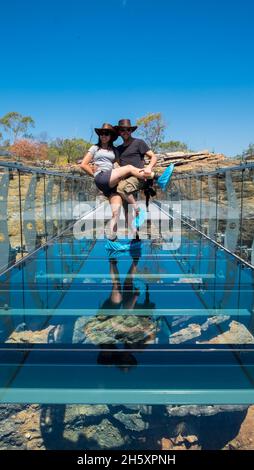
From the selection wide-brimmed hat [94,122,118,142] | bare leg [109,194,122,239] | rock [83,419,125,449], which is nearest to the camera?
wide-brimmed hat [94,122,118,142]

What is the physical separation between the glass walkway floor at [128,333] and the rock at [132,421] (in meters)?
1.97

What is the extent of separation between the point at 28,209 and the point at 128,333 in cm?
200

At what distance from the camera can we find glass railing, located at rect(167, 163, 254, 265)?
3.09m

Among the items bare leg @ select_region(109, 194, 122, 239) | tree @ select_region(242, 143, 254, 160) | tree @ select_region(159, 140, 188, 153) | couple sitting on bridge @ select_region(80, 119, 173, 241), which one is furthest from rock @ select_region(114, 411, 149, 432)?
tree @ select_region(159, 140, 188, 153)

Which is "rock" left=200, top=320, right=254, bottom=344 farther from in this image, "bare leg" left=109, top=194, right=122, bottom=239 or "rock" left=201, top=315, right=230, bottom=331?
"bare leg" left=109, top=194, right=122, bottom=239

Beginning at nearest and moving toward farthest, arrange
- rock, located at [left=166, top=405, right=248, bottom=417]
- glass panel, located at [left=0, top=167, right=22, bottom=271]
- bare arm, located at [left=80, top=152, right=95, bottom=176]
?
glass panel, located at [left=0, top=167, right=22, bottom=271]
bare arm, located at [left=80, top=152, right=95, bottom=176]
rock, located at [left=166, top=405, right=248, bottom=417]

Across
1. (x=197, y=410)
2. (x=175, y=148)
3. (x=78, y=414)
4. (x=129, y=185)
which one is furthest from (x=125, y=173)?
(x=175, y=148)

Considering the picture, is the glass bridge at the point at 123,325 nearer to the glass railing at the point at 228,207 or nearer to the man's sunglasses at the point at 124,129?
the glass railing at the point at 228,207

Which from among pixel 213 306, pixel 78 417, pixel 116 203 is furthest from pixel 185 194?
pixel 213 306

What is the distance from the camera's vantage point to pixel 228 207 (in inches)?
144

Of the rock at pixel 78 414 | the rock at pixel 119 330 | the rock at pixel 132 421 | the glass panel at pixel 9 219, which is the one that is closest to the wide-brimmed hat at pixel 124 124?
the glass panel at pixel 9 219

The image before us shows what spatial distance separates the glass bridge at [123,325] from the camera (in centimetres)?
138

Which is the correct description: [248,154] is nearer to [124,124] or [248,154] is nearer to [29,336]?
[124,124]

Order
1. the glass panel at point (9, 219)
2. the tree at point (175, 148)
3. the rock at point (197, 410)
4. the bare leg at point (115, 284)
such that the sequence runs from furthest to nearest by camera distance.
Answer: the tree at point (175, 148) → the rock at point (197, 410) → the glass panel at point (9, 219) → the bare leg at point (115, 284)
